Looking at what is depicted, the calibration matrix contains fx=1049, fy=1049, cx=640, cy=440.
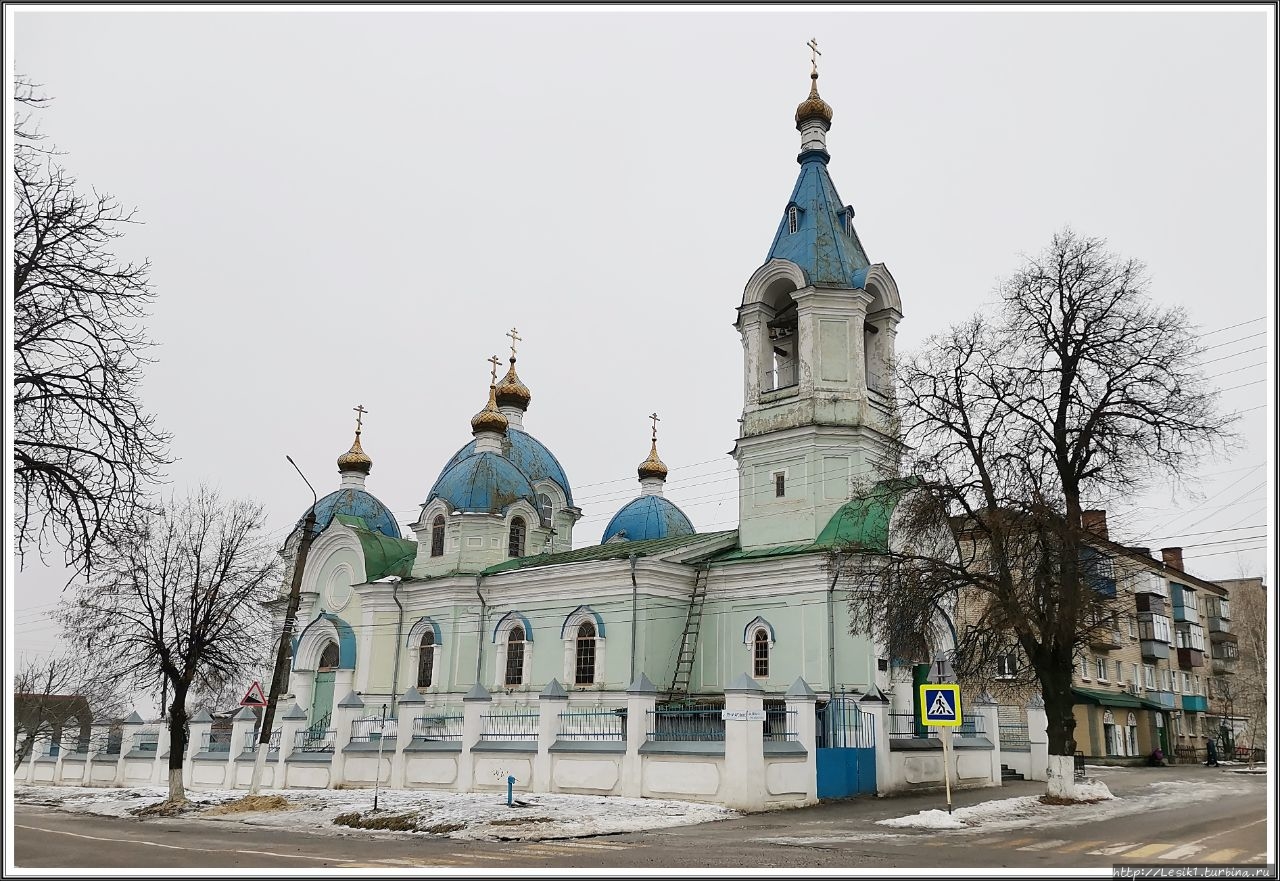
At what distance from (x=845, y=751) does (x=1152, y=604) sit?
98.3 ft

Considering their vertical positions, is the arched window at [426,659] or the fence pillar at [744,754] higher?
the arched window at [426,659]

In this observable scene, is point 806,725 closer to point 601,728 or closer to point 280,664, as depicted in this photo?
point 601,728

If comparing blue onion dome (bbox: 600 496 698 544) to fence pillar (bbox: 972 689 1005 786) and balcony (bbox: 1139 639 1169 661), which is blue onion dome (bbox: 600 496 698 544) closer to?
fence pillar (bbox: 972 689 1005 786)

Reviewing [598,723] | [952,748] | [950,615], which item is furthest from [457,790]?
[950,615]

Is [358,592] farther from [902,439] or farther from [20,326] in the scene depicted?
[20,326]

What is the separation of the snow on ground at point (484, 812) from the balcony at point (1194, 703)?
123 ft

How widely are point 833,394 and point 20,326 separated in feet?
63.5

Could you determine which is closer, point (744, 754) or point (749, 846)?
point (749, 846)

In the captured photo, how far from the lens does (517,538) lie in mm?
33250

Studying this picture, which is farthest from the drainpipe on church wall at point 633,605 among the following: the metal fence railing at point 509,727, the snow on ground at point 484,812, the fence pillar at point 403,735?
the snow on ground at point 484,812

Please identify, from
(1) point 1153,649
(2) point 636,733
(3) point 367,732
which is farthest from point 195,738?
(1) point 1153,649

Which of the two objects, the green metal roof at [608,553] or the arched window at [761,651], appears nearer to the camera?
the arched window at [761,651]

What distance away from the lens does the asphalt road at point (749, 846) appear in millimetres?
11430
